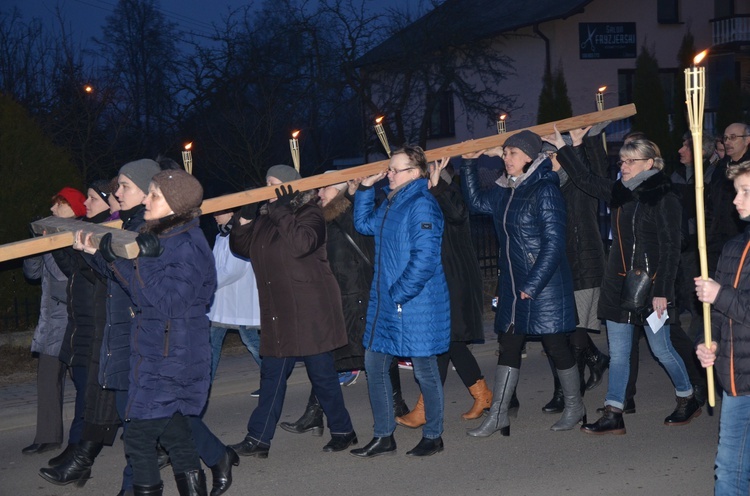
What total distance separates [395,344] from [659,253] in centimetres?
193

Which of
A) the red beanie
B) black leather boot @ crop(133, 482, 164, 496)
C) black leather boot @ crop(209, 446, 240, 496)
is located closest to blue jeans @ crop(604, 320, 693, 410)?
black leather boot @ crop(209, 446, 240, 496)

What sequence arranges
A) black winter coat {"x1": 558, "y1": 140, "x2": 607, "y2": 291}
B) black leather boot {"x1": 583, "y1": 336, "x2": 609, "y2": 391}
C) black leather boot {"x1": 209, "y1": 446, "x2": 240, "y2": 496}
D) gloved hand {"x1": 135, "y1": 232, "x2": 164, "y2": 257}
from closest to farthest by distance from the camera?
gloved hand {"x1": 135, "y1": 232, "x2": 164, "y2": 257}, black leather boot {"x1": 209, "y1": 446, "x2": 240, "y2": 496}, black winter coat {"x1": 558, "y1": 140, "x2": 607, "y2": 291}, black leather boot {"x1": 583, "y1": 336, "x2": 609, "y2": 391}

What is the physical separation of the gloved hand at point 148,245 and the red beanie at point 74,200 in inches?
77.2

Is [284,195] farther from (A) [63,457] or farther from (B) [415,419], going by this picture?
(A) [63,457]

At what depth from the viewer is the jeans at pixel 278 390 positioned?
21.3 feet

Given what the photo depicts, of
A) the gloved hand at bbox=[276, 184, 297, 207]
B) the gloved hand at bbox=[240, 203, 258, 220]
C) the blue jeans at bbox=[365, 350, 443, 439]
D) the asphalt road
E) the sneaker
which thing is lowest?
the asphalt road

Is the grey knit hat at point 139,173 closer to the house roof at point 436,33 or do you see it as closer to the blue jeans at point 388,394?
the blue jeans at point 388,394

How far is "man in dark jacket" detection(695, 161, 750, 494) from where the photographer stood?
4.43 m

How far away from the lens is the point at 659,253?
666cm

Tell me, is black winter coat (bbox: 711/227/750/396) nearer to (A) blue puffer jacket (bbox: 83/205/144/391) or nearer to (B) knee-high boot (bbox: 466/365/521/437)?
(B) knee-high boot (bbox: 466/365/521/437)

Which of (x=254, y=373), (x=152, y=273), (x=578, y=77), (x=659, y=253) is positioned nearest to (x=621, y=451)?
(x=659, y=253)

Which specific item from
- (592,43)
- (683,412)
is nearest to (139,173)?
(683,412)

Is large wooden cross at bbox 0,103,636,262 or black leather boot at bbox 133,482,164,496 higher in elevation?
large wooden cross at bbox 0,103,636,262

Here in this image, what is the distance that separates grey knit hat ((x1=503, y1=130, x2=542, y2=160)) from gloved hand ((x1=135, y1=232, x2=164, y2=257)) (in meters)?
2.71
